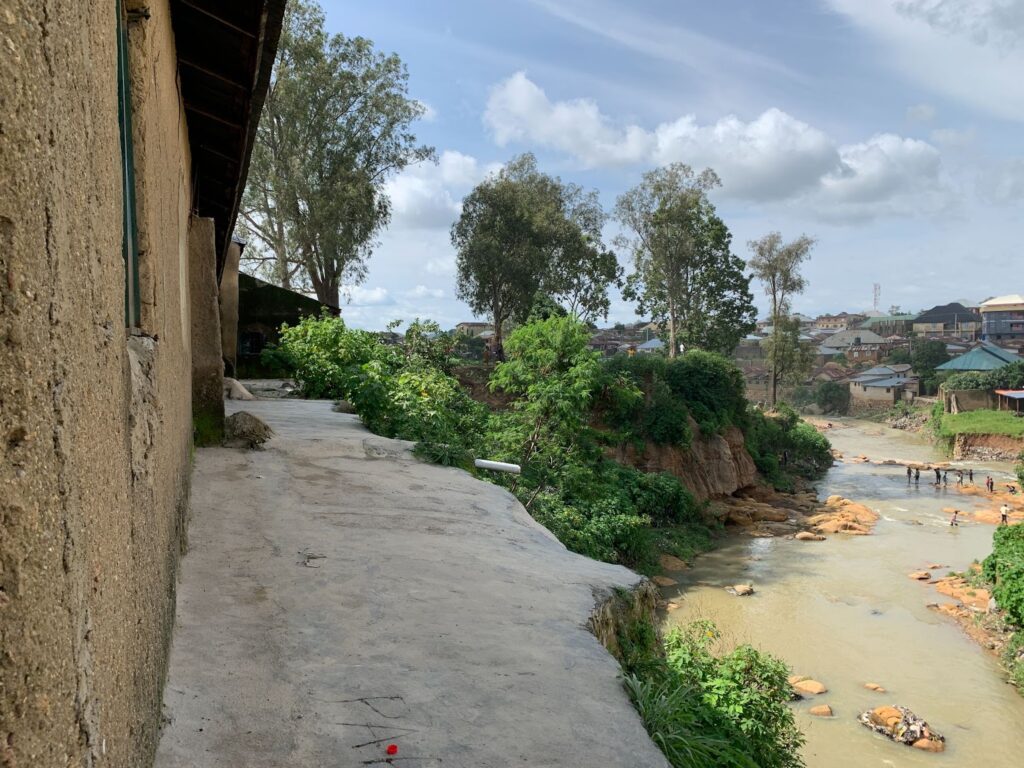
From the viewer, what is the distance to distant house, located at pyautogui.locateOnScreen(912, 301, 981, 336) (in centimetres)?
8412

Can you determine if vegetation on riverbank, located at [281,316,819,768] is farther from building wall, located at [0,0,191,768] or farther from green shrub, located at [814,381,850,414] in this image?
A: green shrub, located at [814,381,850,414]

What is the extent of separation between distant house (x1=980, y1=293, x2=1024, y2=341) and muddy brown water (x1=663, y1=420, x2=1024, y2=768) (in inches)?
2197

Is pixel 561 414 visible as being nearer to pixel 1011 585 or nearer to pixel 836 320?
pixel 1011 585

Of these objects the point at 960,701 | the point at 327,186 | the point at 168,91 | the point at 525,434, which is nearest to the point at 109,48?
the point at 168,91

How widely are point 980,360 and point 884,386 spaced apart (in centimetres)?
654

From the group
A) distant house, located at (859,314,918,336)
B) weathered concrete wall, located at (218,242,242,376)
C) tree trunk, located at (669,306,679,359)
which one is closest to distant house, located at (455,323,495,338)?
tree trunk, located at (669,306,679,359)

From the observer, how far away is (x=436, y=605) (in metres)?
4.60

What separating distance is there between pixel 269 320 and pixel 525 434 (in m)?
6.68

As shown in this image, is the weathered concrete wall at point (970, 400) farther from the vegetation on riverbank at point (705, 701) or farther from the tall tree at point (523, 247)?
the vegetation on riverbank at point (705, 701)

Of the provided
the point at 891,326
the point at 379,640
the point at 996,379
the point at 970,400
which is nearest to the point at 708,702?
the point at 379,640

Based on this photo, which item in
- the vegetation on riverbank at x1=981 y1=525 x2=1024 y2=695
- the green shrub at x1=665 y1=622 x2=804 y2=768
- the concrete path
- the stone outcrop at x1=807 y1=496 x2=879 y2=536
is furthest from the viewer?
the stone outcrop at x1=807 y1=496 x2=879 y2=536

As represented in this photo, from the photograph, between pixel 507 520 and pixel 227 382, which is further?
pixel 227 382

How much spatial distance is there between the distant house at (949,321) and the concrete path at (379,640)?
88712 mm

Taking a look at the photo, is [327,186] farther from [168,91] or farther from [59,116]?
[59,116]
